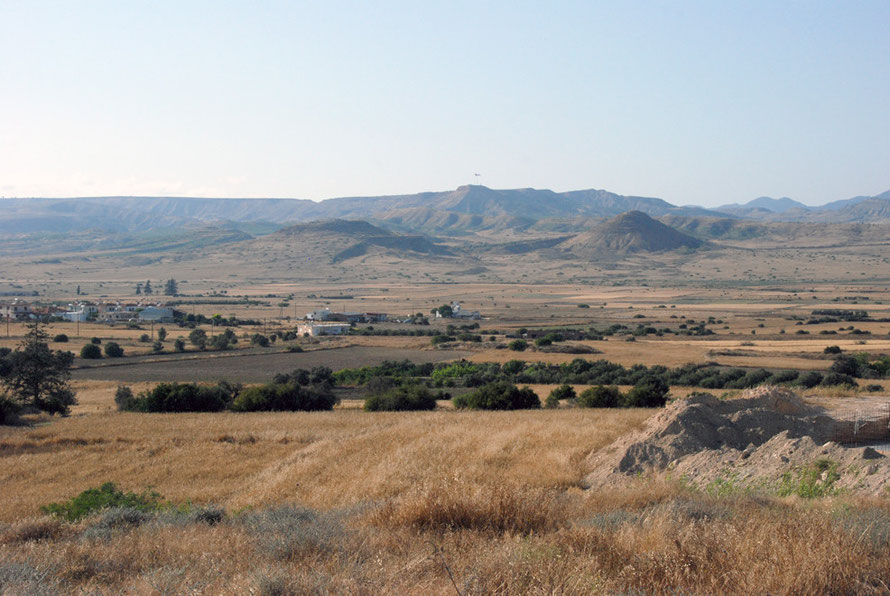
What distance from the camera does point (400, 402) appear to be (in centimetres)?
3175

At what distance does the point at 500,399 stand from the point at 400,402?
426 centimetres

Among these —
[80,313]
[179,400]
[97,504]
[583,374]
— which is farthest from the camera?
[80,313]

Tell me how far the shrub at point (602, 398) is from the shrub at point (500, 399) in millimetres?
2311

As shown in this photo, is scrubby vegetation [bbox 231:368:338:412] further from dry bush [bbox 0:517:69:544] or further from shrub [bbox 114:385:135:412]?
dry bush [bbox 0:517:69:544]

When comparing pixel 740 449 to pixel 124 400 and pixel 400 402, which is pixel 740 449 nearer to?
pixel 400 402

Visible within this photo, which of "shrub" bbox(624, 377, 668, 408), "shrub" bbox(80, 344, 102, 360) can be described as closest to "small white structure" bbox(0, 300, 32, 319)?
"shrub" bbox(80, 344, 102, 360)

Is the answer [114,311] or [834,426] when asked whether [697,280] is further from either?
[834,426]

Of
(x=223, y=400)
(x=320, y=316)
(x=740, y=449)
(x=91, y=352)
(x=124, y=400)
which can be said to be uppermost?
(x=740, y=449)

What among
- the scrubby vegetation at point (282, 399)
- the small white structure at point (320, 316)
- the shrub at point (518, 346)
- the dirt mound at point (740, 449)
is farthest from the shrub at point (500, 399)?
the small white structure at point (320, 316)

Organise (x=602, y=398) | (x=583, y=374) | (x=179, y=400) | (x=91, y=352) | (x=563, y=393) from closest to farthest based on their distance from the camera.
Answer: (x=602, y=398), (x=179, y=400), (x=563, y=393), (x=583, y=374), (x=91, y=352)

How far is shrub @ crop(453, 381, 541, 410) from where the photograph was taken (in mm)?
30750

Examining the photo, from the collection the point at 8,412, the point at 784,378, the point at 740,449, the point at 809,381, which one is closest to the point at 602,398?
the point at 809,381

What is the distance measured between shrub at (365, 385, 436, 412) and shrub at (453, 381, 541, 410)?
1.46 meters

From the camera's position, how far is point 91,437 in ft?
74.4
